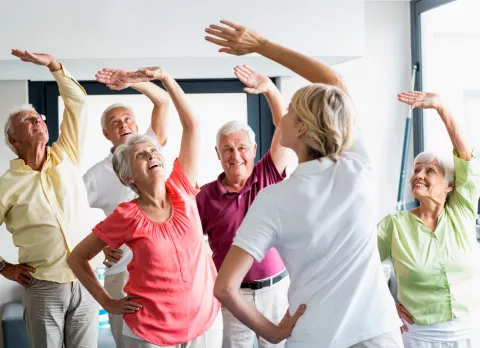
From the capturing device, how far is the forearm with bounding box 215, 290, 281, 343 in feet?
6.33

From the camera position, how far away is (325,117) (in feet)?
6.42

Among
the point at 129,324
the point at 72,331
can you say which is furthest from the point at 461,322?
the point at 72,331

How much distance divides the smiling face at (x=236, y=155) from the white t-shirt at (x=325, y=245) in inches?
57.1

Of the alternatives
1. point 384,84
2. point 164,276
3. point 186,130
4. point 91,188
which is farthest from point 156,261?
point 384,84

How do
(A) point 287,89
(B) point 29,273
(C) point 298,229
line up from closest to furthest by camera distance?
(C) point 298,229
(B) point 29,273
(A) point 287,89

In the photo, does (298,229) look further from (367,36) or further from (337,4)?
(367,36)

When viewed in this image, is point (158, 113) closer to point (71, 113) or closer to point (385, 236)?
point (71, 113)

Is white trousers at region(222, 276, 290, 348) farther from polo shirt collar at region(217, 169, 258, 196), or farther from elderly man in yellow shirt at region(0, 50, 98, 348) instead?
elderly man in yellow shirt at region(0, 50, 98, 348)

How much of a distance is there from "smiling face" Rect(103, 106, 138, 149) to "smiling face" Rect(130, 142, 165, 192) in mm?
868

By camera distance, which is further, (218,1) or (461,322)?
(218,1)

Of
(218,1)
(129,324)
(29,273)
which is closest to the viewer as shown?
(129,324)

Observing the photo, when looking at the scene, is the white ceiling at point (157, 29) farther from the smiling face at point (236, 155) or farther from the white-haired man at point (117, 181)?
the smiling face at point (236, 155)

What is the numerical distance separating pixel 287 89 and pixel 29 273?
8.25ft

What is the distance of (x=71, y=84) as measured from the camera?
3602 mm
